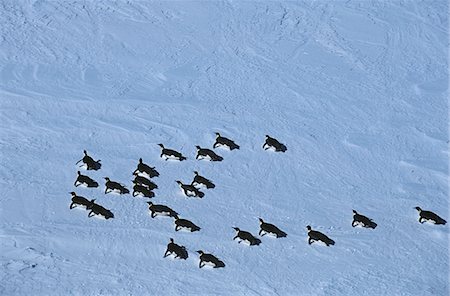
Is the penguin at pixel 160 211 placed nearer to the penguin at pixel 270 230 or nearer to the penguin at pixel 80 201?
the penguin at pixel 80 201

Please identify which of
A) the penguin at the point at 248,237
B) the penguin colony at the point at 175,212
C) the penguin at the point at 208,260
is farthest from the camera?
the penguin at the point at 248,237

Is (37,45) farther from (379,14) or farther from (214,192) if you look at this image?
(379,14)

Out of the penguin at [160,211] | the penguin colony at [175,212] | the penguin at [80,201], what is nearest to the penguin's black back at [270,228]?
the penguin colony at [175,212]

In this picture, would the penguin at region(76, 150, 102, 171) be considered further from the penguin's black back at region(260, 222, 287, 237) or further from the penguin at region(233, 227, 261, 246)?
the penguin's black back at region(260, 222, 287, 237)

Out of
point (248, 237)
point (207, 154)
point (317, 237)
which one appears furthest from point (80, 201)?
point (317, 237)

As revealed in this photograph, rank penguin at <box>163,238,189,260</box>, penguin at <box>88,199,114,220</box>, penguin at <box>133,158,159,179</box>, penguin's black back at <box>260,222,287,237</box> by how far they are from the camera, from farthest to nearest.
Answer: penguin at <box>133,158,159,179</box>, penguin at <box>88,199,114,220</box>, penguin's black back at <box>260,222,287,237</box>, penguin at <box>163,238,189,260</box>

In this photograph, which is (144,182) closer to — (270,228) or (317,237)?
(270,228)

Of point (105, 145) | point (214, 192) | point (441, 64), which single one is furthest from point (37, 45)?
point (441, 64)

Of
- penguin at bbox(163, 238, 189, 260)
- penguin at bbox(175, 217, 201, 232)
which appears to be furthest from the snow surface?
penguin at bbox(175, 217, 201, 232)
